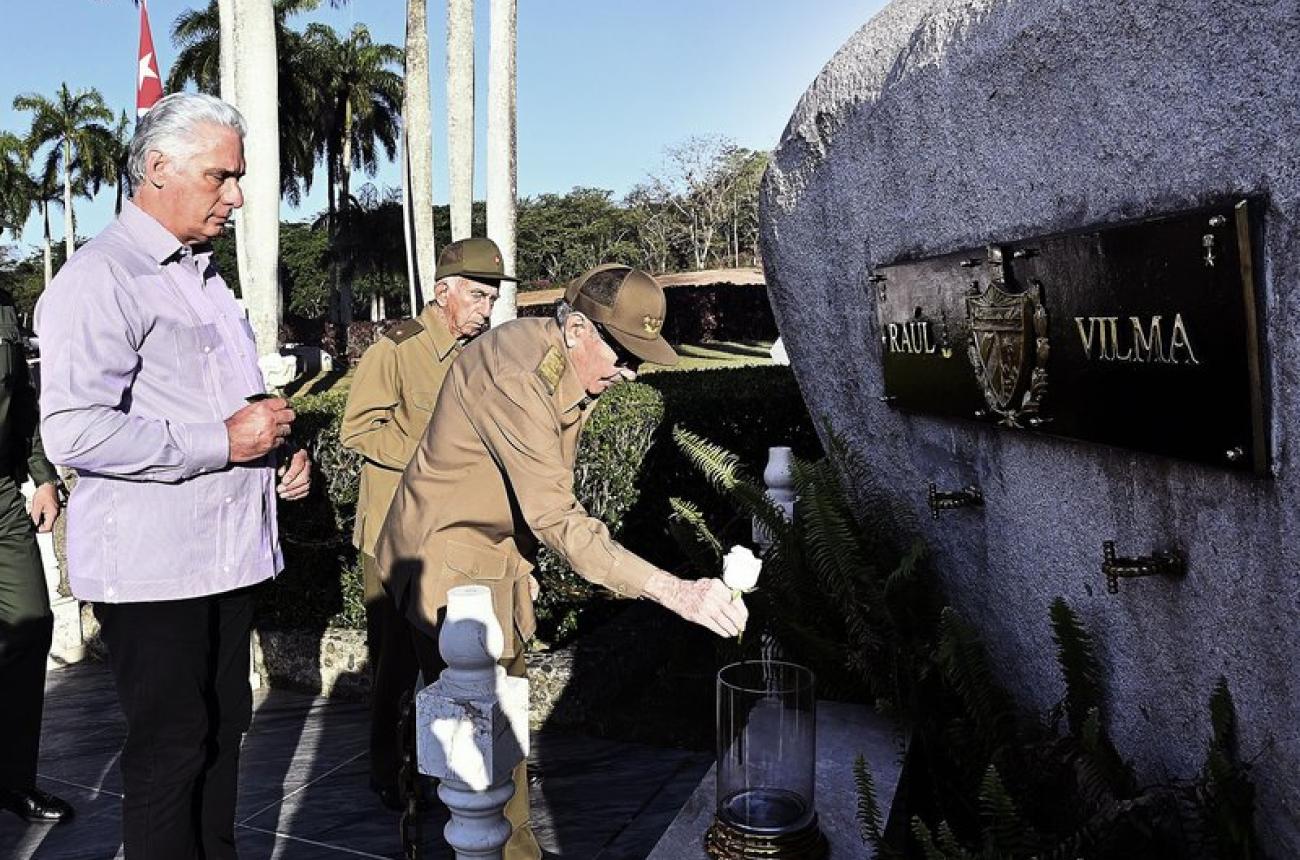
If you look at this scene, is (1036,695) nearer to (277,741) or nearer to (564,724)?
(564,724)

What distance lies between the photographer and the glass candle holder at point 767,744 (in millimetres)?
2771

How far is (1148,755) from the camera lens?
2.82m

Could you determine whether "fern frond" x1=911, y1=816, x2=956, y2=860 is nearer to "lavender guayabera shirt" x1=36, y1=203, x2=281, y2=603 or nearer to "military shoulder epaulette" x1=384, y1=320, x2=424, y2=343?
"lavender guayabera shirt" x1=36, y1=203, x2=281, y2=603

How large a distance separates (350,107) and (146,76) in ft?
137

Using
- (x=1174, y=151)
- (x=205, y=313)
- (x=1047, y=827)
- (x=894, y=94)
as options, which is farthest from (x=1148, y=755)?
(x=205, y=313)

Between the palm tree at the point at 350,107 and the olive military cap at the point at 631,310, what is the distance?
52.5 metres

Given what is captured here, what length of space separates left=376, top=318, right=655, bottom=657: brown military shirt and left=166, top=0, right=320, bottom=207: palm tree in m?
41.9

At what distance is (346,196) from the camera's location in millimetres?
55594

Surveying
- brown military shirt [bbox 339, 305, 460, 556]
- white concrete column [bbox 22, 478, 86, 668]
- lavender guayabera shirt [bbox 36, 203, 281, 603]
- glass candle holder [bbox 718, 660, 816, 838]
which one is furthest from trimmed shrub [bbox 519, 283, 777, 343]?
glass candle holder [bbox 718, 660, 816, 838]

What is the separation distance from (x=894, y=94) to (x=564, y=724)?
304cm

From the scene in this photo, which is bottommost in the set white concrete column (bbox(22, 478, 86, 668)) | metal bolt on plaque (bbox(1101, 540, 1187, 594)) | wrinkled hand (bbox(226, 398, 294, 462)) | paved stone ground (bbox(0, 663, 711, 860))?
paved stone ground (bbox(0, 663, 711, 860))

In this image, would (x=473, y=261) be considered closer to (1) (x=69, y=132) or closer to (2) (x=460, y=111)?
(2) (x=460, y=111)

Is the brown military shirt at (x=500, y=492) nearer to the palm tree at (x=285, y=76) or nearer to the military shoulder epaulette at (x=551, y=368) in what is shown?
the military shoulder epaulette at (x=551, y=368)

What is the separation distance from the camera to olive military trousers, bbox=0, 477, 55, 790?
158 inches
